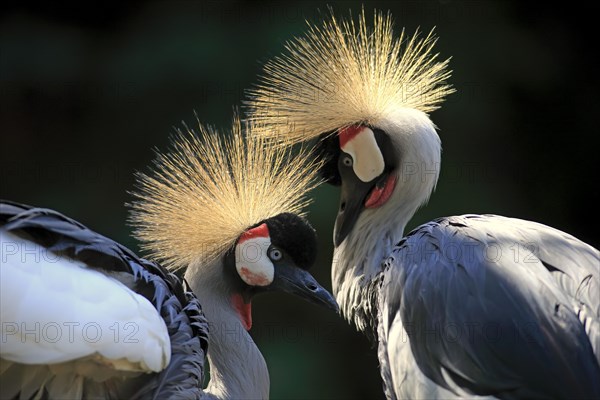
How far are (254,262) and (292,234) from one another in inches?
4.0

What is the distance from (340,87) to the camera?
2.27m

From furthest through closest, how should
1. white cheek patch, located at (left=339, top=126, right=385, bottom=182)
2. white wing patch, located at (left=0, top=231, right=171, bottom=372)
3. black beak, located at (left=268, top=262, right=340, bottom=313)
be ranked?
white cheek patch, located at (left=339, top=126, right=385, bottom=182) → black beak, located at (left=268, top=262, right=340, bottom=313) → white wing patch, located at (left=0, top=231, right=171, bottom=372)

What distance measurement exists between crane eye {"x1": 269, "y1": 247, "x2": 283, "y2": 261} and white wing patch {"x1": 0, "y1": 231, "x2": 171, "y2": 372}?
1.62 ft

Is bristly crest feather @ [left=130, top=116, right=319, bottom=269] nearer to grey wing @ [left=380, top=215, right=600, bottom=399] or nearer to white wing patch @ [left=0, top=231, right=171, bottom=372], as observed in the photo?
grey wing @ [left=380, top=215, right=600, bottom=399]

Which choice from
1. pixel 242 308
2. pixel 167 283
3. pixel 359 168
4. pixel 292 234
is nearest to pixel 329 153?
pixel 359 168

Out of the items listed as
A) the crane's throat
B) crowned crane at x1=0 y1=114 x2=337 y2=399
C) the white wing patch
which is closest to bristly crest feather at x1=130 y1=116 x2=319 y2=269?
crowned crane at x1=0 y1=114 x2=337 y2=399

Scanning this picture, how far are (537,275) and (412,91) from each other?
Answer: 2.11 feet

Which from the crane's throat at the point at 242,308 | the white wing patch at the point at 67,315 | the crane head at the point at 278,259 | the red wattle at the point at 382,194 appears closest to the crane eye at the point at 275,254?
the crane head at the point at 278,259

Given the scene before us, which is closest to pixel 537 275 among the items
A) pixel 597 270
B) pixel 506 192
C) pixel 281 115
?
pixel 597 270

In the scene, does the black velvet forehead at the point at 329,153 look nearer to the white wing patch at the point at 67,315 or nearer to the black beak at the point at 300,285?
the black beak at the point at 300,285

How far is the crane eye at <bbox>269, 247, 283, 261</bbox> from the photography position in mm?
2141

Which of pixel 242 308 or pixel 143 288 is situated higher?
pixel 143 288

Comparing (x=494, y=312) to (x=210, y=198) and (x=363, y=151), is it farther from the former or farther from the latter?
(x=210, y=198)

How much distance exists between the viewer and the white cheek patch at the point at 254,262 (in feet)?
6.97
